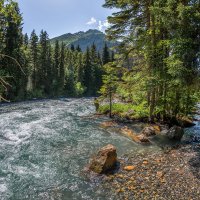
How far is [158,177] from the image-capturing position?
32.4 feet

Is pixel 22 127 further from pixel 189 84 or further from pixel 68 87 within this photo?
pixel 68 87

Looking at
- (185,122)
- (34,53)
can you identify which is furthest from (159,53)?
(34,53)

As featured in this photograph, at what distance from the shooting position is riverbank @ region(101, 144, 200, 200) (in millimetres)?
8695

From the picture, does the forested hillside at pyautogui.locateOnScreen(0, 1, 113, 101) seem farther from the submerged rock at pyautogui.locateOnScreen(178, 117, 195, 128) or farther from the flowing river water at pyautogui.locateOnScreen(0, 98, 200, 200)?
the submerged rock at pyautogui.locateOnScreen(178, 117, 195, 128)

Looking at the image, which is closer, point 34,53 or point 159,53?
point 159,53

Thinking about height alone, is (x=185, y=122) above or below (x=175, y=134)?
below

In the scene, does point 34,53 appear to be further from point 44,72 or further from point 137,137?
point 137,137

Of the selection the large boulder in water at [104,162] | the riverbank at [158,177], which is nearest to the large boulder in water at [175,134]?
the riverbank at [158,177]

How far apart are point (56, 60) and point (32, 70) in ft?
33.8

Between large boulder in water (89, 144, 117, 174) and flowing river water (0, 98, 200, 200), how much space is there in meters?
0.69

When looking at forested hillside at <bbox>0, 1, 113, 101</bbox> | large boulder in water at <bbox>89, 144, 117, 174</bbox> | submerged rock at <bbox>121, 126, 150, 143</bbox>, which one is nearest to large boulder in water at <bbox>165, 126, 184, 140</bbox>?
submerged rock at <bbox>121, 126, 150, 143</bbox>

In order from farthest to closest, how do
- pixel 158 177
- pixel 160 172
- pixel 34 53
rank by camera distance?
pixel 34 53 < pixel 160 172 < pixel 158 177

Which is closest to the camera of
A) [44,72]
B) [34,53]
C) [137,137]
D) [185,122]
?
[137,137]

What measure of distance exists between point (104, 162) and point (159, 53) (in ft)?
34.8
